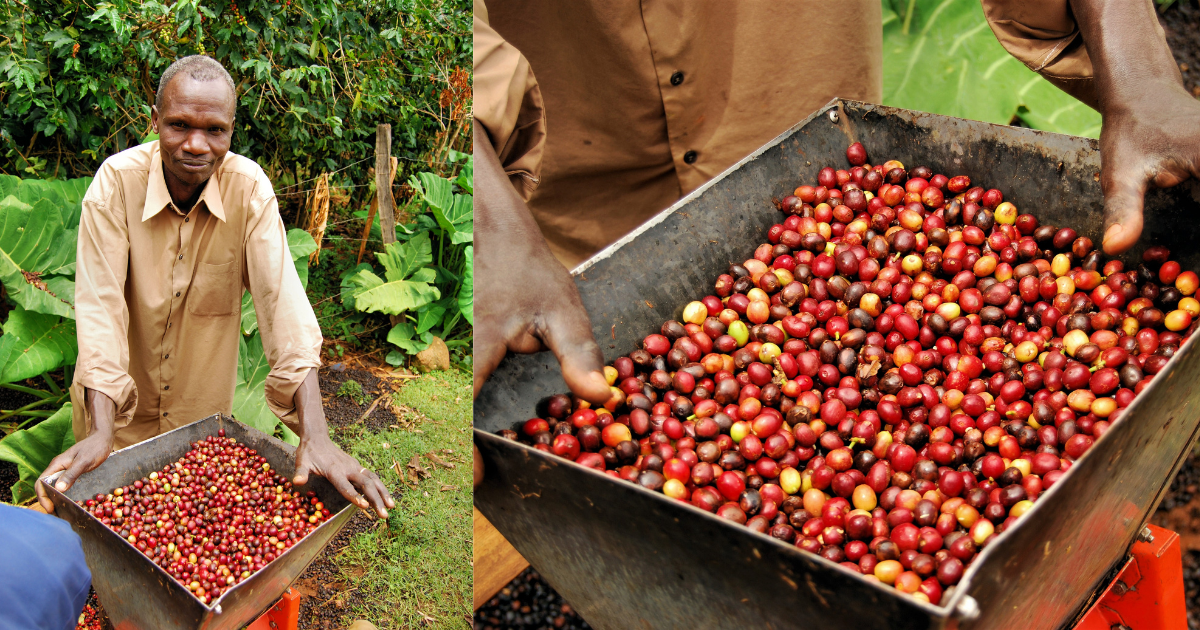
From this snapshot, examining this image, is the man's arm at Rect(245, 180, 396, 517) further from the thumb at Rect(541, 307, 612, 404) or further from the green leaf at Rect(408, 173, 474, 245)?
the green leaf at Rect(408, 173, 474, 245)

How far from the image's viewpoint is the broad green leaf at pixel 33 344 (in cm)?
283

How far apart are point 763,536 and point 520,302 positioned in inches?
23.0

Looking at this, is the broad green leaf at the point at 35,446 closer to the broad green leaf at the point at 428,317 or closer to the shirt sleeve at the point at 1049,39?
the broad green leaf at the point at 428,317

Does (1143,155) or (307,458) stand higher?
(1143,155)

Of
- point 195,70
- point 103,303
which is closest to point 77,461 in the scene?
point 103,303

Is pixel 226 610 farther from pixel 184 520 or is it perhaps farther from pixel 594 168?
pixel 594 168

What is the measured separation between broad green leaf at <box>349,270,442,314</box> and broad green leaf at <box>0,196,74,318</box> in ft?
4.67

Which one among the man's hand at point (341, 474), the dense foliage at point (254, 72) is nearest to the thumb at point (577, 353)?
the man's hand at point (341, 474)

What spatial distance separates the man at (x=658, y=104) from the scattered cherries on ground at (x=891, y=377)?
24 cm

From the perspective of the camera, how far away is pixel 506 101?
4.74ft

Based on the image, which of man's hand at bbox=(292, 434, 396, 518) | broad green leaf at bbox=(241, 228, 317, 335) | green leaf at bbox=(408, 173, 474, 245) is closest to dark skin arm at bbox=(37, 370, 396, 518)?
man's hand at bbox=(292, 434, 396, 518)

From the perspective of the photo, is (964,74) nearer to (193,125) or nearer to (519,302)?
(519,302)

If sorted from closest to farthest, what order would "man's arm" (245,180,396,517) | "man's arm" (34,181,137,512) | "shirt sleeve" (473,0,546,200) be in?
"shirt sleeve" (473,0,546,200)
"man's arm" (34,181,137,512)
"man's arm" (245,180,396,517)

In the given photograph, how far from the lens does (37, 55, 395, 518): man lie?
7.22 feet
